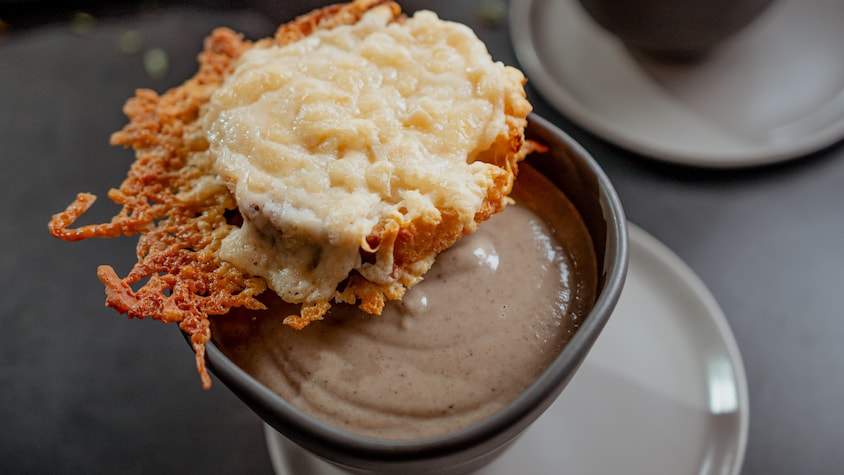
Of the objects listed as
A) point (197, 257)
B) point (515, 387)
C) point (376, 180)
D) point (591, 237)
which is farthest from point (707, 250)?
point (197, 257)

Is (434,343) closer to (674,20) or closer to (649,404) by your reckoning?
(649,404)

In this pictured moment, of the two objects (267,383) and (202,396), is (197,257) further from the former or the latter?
(202,396)

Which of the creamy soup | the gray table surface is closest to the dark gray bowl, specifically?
the creamy soup

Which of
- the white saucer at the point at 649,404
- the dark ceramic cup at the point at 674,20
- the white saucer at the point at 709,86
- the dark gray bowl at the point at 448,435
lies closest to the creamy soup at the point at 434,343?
the dark gray bowl at the point at 448,435

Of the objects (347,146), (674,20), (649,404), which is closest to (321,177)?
(347,146)

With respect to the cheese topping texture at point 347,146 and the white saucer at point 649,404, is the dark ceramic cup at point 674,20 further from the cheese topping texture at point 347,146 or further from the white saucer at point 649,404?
the cheese topping texture at point 347,146

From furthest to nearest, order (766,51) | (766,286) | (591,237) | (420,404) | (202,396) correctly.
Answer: (766,51)
(766,286)
(202,396)
(591,237)
(420,404)
